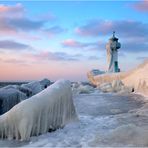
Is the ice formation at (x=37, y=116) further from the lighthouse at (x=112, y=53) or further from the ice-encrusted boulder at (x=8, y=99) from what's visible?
the lighthouse at (x=112, y=53)

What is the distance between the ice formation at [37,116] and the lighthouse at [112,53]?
49.1 m

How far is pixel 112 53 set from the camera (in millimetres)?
58781

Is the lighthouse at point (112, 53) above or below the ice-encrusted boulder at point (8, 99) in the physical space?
above

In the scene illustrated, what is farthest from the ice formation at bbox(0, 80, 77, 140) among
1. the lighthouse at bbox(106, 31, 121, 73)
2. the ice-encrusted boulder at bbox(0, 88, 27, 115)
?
the lighthouse at bbox(106, 31, 121, 73)

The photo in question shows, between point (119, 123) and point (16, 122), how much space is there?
350 cm

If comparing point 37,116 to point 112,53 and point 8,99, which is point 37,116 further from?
point 112,53

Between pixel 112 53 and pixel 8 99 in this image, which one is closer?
pixel 8 99

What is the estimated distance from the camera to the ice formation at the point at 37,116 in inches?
324

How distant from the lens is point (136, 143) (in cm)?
725

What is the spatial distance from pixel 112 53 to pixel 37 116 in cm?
5115

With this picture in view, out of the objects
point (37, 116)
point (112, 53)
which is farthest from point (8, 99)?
point (112, 53)

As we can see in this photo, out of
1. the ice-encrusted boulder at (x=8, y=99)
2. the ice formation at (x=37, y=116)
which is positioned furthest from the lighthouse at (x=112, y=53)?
the ice formation at (x=37, y=116)

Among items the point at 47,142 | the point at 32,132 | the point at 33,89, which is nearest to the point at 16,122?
the point at 32,132

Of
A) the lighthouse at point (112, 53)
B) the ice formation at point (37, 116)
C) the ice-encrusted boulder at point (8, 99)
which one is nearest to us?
the ice formation at point (37, 116)
